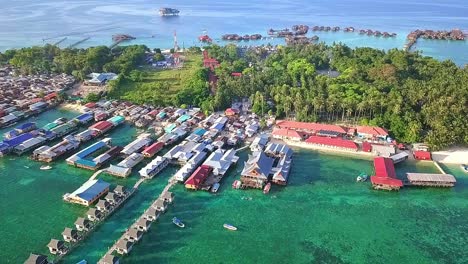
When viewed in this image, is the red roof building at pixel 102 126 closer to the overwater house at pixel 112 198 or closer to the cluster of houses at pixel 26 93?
the cluster of houses at pixel 26 93

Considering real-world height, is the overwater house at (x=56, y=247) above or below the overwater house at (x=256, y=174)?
below

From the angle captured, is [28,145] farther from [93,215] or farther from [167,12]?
[167,12]

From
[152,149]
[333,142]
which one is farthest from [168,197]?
[333,142]

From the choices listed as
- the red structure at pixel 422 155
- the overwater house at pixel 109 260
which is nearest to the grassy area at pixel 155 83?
the overwater house at pixel 109 260

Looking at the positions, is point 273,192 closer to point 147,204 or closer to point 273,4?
point 147,204

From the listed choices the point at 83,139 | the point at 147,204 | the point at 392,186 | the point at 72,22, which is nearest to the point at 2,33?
the point at 72,22

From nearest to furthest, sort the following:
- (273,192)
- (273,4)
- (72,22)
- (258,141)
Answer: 1. (273,192)
2. (258,141)
3. (72,22)
4. (273,4)
